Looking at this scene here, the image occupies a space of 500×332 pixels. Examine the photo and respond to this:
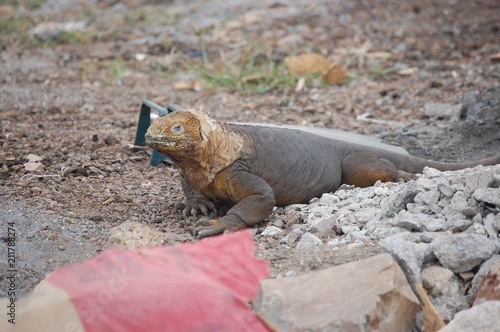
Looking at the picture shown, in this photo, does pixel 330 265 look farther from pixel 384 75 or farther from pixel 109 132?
pixel 384 75

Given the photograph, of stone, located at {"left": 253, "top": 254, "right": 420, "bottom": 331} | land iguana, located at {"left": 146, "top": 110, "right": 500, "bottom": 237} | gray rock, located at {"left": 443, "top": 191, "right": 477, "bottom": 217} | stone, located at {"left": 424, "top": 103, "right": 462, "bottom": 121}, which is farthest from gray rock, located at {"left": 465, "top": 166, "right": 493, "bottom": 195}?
stone, located at {"left": 424, "top": 103, "right": 462, "bottom": 121}

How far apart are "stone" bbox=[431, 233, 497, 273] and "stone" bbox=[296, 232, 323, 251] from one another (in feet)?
2.94

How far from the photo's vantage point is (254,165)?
20.4 ft

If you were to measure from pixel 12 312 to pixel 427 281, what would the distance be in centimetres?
237

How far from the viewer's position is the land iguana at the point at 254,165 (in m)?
5.76

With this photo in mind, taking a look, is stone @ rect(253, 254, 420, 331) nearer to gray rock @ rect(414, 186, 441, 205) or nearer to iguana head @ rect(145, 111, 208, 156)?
gray rock @ rect(414, 186, 441, 205)

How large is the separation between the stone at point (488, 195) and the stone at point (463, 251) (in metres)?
0.40

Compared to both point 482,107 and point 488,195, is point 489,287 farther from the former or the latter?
point 482,107

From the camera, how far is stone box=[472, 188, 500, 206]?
16.5ft

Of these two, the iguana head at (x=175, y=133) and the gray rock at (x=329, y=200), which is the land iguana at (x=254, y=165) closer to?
the iguana head at (x=175, y=133)

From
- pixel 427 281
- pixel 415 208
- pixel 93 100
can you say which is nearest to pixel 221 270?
pixel 427 281

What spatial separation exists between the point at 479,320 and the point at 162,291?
5.36 ft

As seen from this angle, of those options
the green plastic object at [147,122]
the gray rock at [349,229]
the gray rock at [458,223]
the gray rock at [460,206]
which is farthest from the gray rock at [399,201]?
the green plastic object at [147,122]

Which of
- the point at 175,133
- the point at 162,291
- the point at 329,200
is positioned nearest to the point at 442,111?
the point at 329,200
